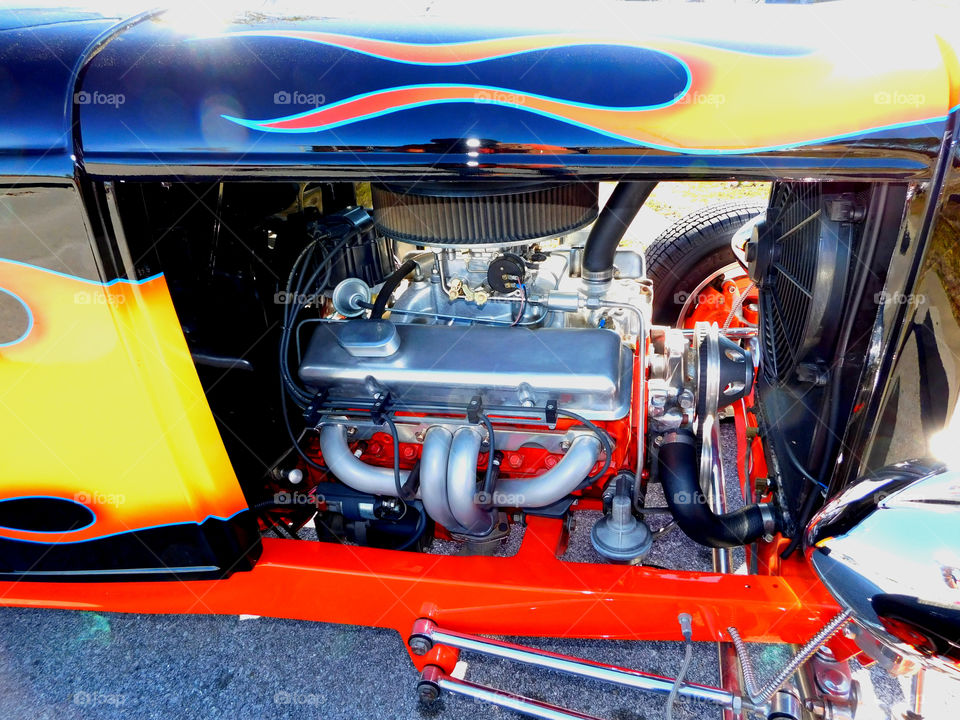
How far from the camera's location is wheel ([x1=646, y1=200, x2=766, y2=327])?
2.57 m

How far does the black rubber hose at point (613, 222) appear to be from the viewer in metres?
1.50

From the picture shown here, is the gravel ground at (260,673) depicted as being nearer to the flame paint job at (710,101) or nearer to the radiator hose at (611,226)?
the radiator hose at (611,226)

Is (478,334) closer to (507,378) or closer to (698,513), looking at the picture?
(507,378)

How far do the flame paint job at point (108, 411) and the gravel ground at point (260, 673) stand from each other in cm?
47

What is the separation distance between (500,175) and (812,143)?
1.62 ft

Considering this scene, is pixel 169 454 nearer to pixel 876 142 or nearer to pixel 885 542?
pixel 885 542

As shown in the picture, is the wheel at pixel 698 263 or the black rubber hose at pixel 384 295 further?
the wheel at pixel 698 263

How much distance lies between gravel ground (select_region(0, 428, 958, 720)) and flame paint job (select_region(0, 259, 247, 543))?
47 cm

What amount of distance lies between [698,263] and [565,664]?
5.35ft

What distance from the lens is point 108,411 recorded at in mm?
1414

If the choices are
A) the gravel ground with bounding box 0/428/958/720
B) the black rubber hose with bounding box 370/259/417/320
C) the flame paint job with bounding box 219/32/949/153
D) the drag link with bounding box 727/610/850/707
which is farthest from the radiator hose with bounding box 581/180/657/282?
the gravel ground with bounding box 0/428/958/720

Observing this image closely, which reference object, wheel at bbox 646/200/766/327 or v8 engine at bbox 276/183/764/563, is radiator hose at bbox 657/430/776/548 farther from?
wheel at bbox 646/200/766/327

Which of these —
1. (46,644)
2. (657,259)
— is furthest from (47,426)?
(657,259)

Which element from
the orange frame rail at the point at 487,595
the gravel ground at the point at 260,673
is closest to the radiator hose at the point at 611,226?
the orange frame rail at the point at 487,595
